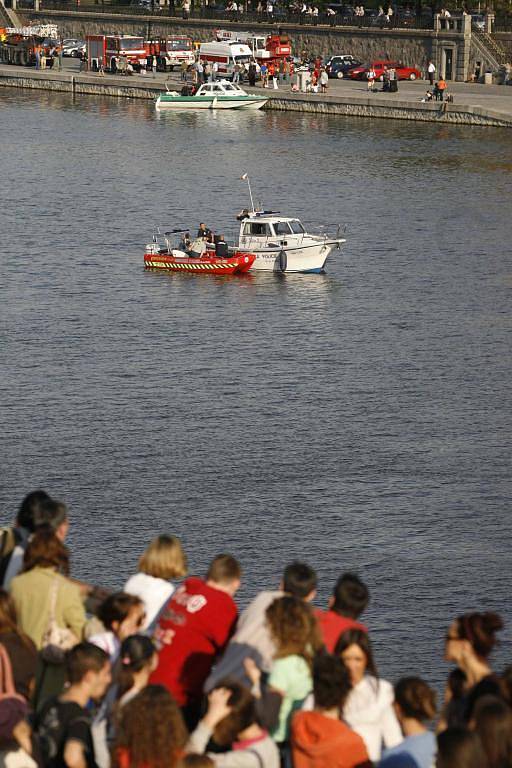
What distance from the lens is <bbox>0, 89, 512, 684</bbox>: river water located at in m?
29.6

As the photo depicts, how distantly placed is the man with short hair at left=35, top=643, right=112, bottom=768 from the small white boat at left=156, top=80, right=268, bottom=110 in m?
93.9

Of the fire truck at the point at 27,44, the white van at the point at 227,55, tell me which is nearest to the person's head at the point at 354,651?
the white van at the point at 227,55

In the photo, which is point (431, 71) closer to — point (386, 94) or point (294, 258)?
point (386, 94)

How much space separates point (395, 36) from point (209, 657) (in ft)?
317

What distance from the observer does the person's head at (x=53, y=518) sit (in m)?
11.1

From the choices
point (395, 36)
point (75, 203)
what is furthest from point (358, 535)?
point (395, 36)

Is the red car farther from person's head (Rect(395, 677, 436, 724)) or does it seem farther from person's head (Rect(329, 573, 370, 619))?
person's head (Rect(395, 677, 436, 724))

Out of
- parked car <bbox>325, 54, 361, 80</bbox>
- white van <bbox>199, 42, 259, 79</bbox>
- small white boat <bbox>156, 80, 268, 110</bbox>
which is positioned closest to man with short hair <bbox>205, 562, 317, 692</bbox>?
small white boat <bbox>156, 80, 268, 110</bbox>

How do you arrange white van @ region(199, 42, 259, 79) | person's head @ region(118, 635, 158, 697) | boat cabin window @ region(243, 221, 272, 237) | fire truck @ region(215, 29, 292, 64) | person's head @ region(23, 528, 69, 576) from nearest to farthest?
person's head @ region(118, 635, 158, 697) → person's head @ region(23, 528, 69, 576) → boat cabin window @ region(243, 221, 272, 237) → white van @ region(199, 42, 259, 79) → fire truck @ region(215, 29, 292, 64)

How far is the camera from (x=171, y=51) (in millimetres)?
113062

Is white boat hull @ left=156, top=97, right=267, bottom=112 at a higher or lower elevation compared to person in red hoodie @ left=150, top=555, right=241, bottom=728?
higher

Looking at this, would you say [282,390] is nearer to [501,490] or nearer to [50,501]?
[501,490]

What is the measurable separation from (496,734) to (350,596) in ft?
6.49

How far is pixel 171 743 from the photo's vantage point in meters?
8.65
